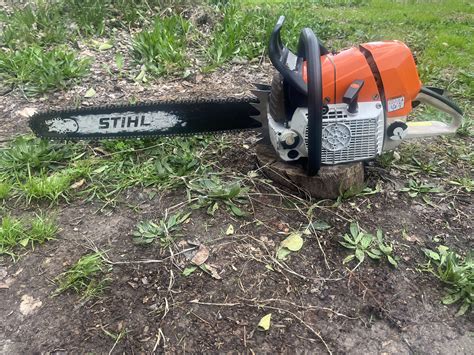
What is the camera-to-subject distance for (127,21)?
4.08 metres

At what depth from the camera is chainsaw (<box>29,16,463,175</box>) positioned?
6.20ft

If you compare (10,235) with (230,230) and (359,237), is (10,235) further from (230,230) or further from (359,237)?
(359,237)

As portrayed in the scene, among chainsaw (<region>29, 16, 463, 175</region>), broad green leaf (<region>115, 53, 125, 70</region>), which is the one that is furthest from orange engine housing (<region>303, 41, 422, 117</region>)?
broad green leaf (<region>115, 53, 125, 70</region>)

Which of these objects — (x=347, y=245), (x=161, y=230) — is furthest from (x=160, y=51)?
(x=347, y=245)

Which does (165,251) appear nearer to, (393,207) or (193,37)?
(393,207)

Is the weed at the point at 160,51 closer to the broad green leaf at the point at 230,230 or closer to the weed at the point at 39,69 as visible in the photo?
the weed at the point at 39,69

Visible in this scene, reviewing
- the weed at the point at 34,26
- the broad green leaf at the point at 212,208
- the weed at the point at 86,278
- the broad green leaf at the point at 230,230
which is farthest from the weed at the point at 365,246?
the weed at the point at 34,26

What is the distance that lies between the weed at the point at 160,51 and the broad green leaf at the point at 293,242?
1.91 metres

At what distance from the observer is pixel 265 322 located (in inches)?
67.6

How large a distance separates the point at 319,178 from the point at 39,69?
2.25m

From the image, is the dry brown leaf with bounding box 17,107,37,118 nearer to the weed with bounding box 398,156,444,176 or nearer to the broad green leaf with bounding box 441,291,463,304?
the weed with bounding box 398,156,444,176

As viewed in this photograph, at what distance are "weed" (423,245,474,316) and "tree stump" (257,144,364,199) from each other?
1.62 feet

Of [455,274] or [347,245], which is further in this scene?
[347,245]

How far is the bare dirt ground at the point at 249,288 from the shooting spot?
5.47 feet
